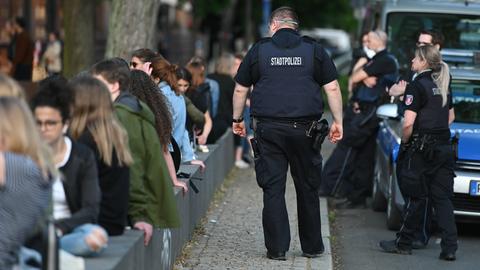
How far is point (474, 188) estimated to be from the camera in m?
10.6

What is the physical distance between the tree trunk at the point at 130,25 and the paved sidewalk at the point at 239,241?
3091 millimetres

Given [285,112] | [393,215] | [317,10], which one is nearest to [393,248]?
[393,215]

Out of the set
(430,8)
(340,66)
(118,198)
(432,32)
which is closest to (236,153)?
(430,8)

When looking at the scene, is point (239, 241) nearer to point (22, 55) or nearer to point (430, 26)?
point (430, 26)

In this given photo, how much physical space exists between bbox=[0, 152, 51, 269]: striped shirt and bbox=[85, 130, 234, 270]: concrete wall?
1.66 feet

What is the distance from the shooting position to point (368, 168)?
13.5 metres

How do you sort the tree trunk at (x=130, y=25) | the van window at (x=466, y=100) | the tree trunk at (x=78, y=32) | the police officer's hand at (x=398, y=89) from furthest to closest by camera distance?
the tree trunk at (x=78, y=32) < the tree trunk at (x=130, y=25) < the police officer's hand at (x=398, y=89) < the van window at (x=466, y=100)

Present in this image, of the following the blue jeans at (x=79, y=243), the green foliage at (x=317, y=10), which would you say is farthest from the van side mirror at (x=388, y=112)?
the green foliage at (x=317, y=10)

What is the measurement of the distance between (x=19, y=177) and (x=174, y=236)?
341 centimetres

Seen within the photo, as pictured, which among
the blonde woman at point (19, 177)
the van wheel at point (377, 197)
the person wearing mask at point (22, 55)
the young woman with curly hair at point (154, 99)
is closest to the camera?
the blonde woman at point (19, 177)

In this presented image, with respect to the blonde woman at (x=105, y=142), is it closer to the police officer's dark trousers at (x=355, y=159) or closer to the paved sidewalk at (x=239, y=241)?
the paved sidewalk at (x=239, y=241)

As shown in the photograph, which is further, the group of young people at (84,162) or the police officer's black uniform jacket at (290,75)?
the police officer's black uniform jacket at (290,75)

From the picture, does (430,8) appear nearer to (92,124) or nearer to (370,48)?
(370,48)

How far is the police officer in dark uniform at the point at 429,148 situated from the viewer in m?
9.69
